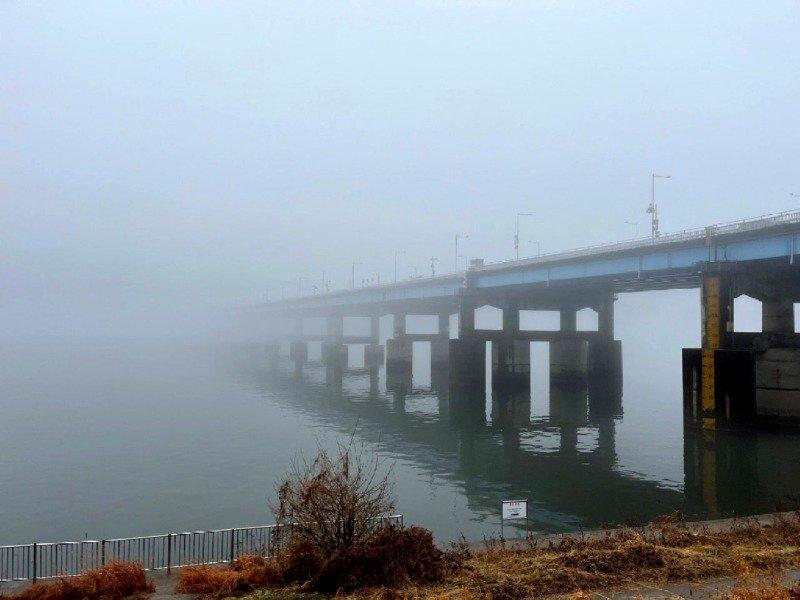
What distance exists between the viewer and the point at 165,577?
1609 cm

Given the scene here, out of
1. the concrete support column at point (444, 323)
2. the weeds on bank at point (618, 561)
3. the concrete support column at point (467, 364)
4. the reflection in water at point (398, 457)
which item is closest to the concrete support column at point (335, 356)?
the concrete support column at point (444, 323)

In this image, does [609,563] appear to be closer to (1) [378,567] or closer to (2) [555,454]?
(1) [378,567]

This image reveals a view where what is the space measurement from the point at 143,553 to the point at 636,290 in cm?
7726

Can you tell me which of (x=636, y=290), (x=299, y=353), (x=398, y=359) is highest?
(x=636, y=290)

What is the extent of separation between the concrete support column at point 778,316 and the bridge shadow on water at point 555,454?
10.9 m

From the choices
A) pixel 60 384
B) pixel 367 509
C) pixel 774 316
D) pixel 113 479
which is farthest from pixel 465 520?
pixel 60 384

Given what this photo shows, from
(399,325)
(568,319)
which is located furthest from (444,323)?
(568,319)

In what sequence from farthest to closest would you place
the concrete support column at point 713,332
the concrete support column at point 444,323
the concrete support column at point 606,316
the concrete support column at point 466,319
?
the concrete support column at point 444,323 < the concrete support column at point 606,316 < the concrete support column at point 466,319 < the concrete support column at point 713,332

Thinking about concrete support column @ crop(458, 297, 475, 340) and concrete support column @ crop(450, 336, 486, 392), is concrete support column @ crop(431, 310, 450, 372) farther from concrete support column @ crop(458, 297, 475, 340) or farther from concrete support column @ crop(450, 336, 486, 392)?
concrete support column @ crop(450, 336, 486, 392)

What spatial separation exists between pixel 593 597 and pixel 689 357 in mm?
38333

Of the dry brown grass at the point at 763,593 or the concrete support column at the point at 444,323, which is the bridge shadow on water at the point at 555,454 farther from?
the concrete support column at the point at 444,323

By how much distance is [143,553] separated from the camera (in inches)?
858

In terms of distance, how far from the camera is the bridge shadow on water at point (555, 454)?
2998cm

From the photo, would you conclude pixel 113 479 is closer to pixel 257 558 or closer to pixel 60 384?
pixel 257 558
